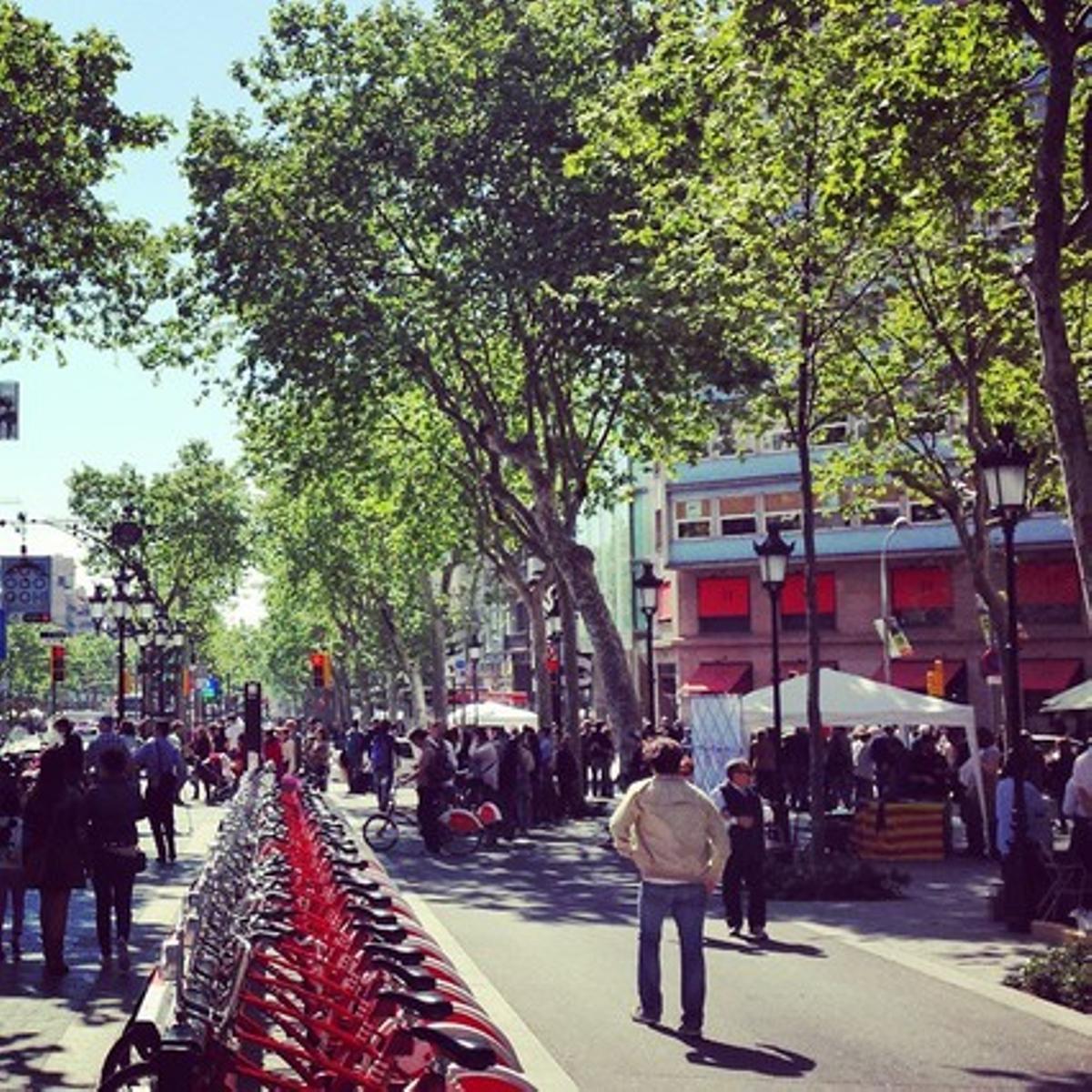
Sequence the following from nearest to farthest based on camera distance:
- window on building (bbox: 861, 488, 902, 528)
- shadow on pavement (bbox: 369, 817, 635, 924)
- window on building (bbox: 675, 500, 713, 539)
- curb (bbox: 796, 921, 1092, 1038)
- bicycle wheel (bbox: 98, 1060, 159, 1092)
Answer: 1. bicycle wheel (bbox: 98, 1060, 159, 1092)
2. curb (bbox: 796, 921, 1092, 1038)
3. shadow on pavement (bbox: 369, 817, 635, 924)
4. window on building (bbox: 861, 488, 902, 528)
5. window on building (bbox: 675, 500, 713, 539)

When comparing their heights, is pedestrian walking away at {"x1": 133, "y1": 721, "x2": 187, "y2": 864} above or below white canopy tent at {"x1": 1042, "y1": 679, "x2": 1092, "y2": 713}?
below

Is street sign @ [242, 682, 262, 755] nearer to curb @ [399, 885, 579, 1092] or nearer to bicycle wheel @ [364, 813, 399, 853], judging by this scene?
bicycle wheel @ [364, 813, 399, 853]

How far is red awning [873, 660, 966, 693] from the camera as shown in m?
54.3

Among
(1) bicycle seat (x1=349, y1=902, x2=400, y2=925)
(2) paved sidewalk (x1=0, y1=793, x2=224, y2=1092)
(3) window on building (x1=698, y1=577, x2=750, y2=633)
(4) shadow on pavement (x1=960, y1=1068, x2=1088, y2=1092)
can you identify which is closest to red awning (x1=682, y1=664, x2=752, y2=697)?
(3) window on building (x1=698, y1=577, x2=750, y2=633)

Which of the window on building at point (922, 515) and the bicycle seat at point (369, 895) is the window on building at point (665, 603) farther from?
the bicycle seat at point (369, 895)

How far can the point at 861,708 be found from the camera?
25.7 metres

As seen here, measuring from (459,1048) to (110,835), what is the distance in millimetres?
8760

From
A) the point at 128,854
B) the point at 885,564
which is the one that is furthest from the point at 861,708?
the point at 885,564

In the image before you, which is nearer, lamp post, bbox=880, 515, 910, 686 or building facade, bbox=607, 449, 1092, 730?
building facade, bbox=607, 449, 1092, 730

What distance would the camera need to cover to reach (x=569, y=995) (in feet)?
39.6

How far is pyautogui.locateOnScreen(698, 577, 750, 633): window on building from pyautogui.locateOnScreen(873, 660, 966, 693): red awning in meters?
6.00

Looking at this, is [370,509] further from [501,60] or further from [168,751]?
[168,751]

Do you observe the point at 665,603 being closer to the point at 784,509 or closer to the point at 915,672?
the point at 784,509

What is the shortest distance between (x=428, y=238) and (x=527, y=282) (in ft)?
11.8
